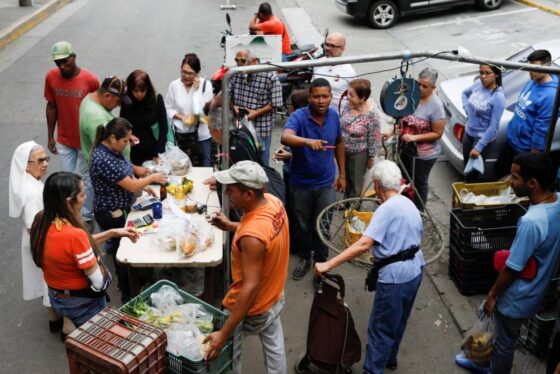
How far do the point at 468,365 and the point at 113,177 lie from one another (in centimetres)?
341

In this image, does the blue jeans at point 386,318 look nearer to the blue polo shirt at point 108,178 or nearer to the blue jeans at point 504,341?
the blue jeans at point 504,341

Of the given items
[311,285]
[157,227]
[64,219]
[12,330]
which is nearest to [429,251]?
[311,285]

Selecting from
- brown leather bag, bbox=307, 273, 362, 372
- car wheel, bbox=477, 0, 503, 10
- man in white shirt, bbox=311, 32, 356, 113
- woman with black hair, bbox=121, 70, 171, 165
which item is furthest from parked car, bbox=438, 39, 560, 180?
car wheel, bbox=477, 0, 503, 10

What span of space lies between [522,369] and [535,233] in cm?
156

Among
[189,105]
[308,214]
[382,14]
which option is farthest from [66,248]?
[382,14]

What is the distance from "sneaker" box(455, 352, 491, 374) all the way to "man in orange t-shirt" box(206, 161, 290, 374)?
1.83 meters

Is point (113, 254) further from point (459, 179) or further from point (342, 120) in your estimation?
point (459, 179)

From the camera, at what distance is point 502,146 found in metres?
7.02

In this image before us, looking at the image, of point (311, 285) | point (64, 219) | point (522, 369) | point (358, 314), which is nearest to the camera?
point (64, 219)

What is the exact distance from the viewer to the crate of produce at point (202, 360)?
3.76 meters

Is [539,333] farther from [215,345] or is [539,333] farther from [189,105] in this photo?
[189,105]

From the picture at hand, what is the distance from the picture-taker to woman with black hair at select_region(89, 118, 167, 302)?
508 cm

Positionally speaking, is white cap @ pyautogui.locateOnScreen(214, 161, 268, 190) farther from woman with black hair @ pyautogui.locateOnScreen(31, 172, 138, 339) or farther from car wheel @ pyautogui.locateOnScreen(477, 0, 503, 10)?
car wheel @ pyautogui.locateOnScreen(477, 0, 503, 10)

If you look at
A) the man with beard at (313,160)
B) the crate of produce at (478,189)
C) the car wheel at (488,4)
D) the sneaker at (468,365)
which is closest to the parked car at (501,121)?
the crate of produce at (478,189)
